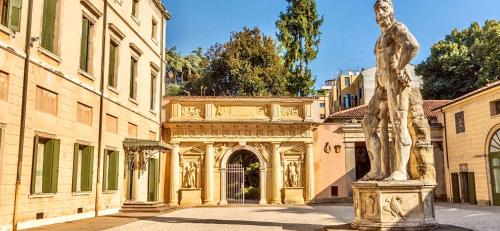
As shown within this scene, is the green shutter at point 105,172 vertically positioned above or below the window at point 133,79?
below

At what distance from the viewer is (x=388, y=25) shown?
9.23 meters

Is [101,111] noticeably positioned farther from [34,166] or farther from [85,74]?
[34,166]

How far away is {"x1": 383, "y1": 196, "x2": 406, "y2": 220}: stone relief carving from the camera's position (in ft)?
27.3

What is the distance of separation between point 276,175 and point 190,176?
4.67 meters

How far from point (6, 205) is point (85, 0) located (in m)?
7.38

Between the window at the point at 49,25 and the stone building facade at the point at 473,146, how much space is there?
59.3 feet

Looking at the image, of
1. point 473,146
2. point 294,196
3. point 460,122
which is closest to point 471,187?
point 473,146

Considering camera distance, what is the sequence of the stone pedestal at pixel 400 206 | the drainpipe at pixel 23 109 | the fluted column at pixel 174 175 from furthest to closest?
the fluted column at pixel 174 175, the drainpipe at pixel 23 109, the stone pedestal at pixel 400 206

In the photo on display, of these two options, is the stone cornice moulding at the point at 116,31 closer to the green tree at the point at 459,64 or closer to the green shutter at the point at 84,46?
the green shutter at the point at 84,46

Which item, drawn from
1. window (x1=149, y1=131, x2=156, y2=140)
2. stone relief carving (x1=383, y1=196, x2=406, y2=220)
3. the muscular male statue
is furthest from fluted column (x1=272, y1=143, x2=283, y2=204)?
stone relief carving (x1=383, y1=196, x2=406, y2=220)

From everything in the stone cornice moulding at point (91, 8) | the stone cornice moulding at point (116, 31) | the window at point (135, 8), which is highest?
the window at point (135, 8)

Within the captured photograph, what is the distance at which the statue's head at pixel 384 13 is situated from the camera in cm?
927

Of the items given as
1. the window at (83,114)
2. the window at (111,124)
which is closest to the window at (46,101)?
the window at (83,114)

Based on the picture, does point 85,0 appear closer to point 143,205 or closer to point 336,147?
point 143,205
